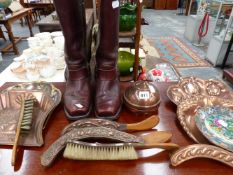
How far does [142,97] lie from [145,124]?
0.06 m

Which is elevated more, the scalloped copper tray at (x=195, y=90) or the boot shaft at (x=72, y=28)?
the boot shaft at (x=72, y=28)

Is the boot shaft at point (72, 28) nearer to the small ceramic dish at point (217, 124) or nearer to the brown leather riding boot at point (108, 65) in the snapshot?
the brown leather riding boot at point (108, 65)

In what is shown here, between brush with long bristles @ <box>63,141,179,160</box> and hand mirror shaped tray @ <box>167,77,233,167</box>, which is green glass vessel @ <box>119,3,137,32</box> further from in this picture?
brush with long bristles @ <box>63,141,179,160</box>

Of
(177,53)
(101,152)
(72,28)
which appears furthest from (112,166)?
(177,53)

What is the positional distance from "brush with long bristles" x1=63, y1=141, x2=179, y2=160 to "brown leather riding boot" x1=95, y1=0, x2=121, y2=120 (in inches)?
3.1

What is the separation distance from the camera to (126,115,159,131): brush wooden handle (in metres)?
0.34

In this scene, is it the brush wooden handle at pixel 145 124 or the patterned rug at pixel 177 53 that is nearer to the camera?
the brush wooden handle at pixel 145 124

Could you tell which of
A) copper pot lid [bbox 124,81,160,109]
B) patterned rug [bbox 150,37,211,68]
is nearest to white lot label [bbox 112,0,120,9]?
copper pot lid [bbox 124,81,160,109]

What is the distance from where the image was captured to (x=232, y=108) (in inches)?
15.0

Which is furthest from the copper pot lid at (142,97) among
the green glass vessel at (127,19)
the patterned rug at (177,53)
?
the patterned rug at (177,53)

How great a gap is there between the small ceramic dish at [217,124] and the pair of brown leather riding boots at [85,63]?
16 cm

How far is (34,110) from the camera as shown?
0.38 meters

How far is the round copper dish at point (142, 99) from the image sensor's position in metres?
0.37

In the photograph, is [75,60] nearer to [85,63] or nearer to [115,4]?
[85,63]
